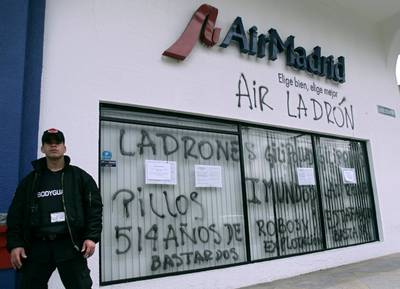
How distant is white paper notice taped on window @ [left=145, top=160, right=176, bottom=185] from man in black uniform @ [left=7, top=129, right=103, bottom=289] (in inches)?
66.8

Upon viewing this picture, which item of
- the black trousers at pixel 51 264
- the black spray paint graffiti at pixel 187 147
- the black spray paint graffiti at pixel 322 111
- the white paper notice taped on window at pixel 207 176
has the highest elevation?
the black spray paint graffiti at pixel 322 111

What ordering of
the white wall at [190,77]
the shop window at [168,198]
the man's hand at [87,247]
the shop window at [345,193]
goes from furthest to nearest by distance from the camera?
the shop window at [345,193]
the shop window at [168,198]
the white wall at [190,77]
the man's hand at [87,247]

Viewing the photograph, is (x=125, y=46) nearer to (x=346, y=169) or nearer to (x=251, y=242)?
(x=251, y=242)

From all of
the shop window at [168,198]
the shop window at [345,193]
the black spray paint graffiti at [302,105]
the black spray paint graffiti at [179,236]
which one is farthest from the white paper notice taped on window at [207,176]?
the shop window at [345,193]

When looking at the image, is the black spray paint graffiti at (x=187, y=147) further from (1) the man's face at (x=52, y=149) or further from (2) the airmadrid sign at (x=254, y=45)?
(1) the man's face at (x=52, y=149)

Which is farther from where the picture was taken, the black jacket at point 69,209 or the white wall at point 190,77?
the white wall at point 190,77

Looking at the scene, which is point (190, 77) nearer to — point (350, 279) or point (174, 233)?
point (174, 233)

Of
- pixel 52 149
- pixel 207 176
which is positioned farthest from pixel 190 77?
pixel 52 149

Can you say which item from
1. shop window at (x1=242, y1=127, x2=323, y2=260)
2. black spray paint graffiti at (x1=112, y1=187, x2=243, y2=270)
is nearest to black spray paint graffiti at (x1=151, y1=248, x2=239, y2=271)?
black spray paint graffiti at (x1=112, y1=187, x2=243, y2=270)

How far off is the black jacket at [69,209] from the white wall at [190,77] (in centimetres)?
107

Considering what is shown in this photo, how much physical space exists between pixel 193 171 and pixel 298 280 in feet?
7.36

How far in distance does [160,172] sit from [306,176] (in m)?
2.90

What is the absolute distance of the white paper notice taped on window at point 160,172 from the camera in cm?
500

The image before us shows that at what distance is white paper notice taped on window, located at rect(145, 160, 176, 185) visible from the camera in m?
5.00
